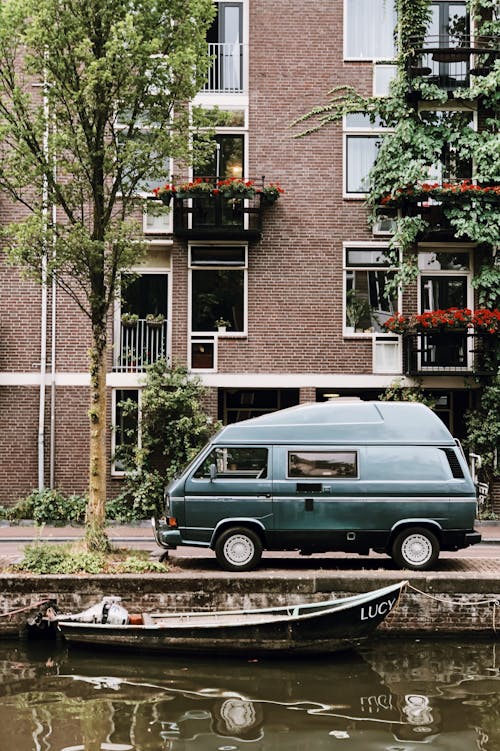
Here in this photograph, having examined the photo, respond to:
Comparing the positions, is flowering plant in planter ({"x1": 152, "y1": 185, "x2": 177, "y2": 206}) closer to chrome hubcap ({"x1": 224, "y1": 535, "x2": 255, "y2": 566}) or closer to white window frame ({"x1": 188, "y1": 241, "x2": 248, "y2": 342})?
white window frame ({"x1": 188, "y1": 241, "x2": 248, "y2": 342})

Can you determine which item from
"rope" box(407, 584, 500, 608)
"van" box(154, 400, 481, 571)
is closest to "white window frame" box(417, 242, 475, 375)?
"van" box(154, 400, 481, 571)

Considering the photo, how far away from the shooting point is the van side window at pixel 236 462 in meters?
12.7

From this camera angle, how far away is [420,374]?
20.6 meters

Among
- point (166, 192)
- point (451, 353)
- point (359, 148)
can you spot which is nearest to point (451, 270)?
point (451, 353)

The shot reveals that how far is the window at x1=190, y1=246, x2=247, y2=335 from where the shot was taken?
2150 cm

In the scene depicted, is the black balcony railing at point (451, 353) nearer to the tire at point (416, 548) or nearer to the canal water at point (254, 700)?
the tire at point (416, 548)

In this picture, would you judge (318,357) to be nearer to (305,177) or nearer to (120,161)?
(305,177)

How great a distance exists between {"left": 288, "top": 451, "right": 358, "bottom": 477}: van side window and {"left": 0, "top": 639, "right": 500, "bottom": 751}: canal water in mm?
2708

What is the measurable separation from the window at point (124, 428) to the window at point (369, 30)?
1115 centimetres

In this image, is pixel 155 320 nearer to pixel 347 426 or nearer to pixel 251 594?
pixel 347 426

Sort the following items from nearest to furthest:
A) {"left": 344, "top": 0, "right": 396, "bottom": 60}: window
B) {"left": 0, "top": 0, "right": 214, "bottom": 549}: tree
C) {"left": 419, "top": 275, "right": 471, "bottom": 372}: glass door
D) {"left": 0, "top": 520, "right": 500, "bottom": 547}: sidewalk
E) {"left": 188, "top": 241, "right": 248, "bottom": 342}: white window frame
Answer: {"left": 0, "top": 0, "right": 214, "bottom": 549}: tree < {"left": 0, "top": 520, "right": 500, "bottom": 547}: sidewalk < {"left": 419, "top": 275, "right": 471, "bottom": 372}: glass door < {"left": 188, "top": 241, "right": 248, "bottom": 342}: white window frame < {"left": 344, "top": 0, "right": 396, "bottom": 60}: window

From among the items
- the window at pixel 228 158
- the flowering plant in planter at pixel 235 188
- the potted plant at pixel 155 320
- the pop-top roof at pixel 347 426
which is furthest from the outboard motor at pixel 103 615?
the window at pixel 228 158

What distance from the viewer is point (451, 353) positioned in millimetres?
20516

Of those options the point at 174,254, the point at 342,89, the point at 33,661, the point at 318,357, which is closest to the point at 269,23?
the point at 342,89
